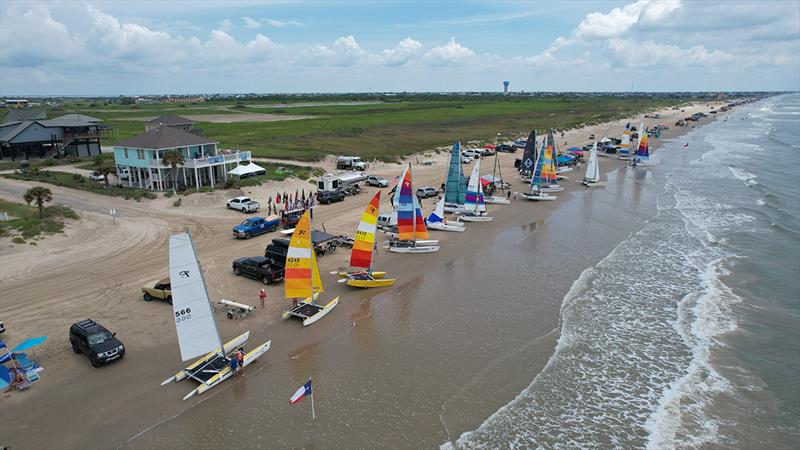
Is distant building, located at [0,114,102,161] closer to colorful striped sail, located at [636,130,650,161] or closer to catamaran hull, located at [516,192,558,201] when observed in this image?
catamaran hull, located at [516,192,558,201]

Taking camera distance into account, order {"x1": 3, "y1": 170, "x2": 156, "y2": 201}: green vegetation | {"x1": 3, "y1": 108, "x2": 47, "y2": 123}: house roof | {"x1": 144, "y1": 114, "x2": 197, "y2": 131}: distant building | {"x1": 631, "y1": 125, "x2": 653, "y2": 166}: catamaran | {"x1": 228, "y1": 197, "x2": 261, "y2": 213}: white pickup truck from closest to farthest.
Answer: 1. {"x1": 228, "y1": 197, "x2": 261, "y2": 213}: white pickup truck
2. {"x1": 3, "y1": 170, "x2": 156, "y2": 201}: green vegetation
3. {"x1": 631, "y1": 125, "x2": 653, "y2": 166}: catamaran
4. {"x1": 144, "y1": 114, "x2": 197, "y2": 131}: distant building
5. {"x1": 3, "y1": 108, "x2": 47, "y2": 123}: house roof

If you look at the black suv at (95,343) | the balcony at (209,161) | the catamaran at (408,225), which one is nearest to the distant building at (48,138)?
the balcony at (209,161)

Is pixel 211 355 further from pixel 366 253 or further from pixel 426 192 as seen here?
pixel 426 192

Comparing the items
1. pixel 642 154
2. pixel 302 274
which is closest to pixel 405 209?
pixel 302 274

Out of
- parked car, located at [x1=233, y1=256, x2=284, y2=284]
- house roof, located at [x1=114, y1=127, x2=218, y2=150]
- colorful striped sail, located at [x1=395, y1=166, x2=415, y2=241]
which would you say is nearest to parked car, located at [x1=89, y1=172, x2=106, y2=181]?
house roof, located at [x1=114, y1=127, x2=218, y2=150]

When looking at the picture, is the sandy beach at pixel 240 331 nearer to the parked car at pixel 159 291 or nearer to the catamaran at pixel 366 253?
the parked car at pixel 159 291

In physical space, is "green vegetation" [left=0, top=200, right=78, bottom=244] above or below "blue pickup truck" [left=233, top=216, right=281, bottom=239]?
above

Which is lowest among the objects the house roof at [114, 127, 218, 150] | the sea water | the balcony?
the sea water
